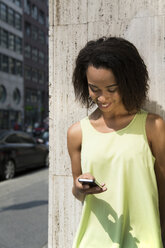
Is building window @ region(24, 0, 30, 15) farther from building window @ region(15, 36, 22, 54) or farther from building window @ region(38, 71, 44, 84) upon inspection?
building window @ region(38, 71, 44, 84)

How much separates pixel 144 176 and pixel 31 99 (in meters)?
49.8

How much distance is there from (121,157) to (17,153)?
28.4 ft

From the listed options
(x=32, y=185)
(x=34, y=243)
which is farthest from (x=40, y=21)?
(x=34, y=243)

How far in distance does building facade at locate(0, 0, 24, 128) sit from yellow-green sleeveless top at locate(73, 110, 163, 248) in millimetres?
39961

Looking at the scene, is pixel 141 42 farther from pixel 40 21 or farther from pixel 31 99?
pixel 40 21

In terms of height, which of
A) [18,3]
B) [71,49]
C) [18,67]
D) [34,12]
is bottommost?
[71,49]

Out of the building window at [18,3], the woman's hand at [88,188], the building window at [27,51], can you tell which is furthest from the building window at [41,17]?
the woman's hand at [88,188]

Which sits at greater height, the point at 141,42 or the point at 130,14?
the point at 130,14

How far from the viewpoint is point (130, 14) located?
2.11 m

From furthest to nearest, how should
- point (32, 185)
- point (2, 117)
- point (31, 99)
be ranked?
1. point (31, 99)
2. point (2, 117)
3. point (32, 185)

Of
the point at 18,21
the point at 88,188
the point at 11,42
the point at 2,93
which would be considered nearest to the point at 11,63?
the point at 11,42

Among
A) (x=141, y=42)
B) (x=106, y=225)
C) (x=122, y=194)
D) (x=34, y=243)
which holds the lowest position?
(x=34, y=243)

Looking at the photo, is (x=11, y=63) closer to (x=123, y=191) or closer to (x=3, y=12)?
(x=3, y=12)

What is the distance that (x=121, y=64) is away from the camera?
4.71ft
